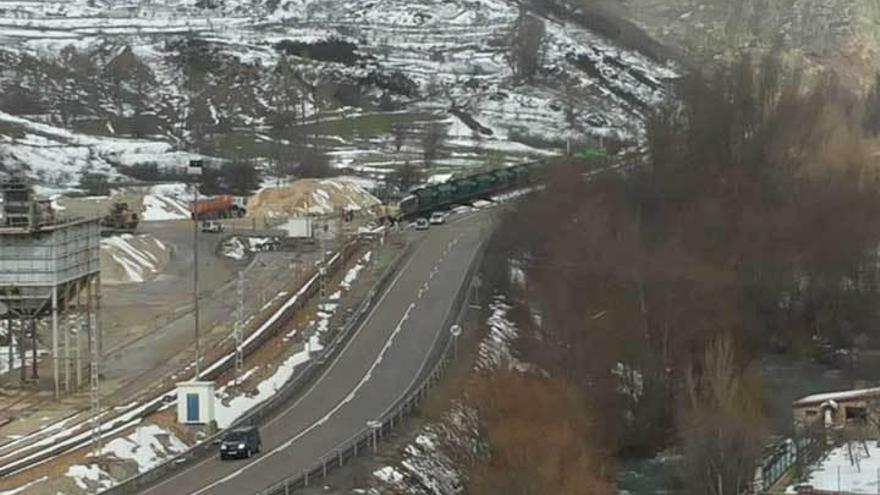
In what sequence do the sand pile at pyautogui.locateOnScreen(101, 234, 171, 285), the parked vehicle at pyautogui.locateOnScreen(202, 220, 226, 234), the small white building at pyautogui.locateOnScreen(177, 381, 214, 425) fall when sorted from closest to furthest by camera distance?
the small white building at pyautogui.locateOnScreen(177, 381, 214, 425) → the sand pile at pyautogui.locateOnScreen(101, 234, 171, 285) → the parked vehicle at pyautogui.locateOnScreen(202, 220, 226, 234)

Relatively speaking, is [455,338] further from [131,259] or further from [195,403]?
[131,259]

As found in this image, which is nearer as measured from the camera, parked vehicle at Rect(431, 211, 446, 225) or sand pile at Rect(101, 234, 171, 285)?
sand pile at Rect(101, 234, 171, 285)

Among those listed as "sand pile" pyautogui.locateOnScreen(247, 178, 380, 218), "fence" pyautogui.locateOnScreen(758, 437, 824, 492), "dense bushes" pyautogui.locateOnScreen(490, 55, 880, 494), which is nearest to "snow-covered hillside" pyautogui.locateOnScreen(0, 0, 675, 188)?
"sand pile" pyautogui.locateOnScreen(247, 178, 380, 218)

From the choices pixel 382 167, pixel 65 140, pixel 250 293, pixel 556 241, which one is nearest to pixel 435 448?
pixel 556 241

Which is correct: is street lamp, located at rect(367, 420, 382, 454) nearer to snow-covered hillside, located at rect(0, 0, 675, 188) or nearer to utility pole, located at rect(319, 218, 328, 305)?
utility pole, located at rect(319, 218, 328, 305)

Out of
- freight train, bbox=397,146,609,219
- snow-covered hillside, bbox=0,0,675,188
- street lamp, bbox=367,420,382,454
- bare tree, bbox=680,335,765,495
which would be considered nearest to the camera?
bare tree, bbox=680,335,765,495

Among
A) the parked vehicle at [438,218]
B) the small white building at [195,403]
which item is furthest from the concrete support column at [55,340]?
the parked vehicle at [438,218]

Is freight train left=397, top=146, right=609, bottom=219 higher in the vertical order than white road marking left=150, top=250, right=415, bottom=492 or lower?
lower
